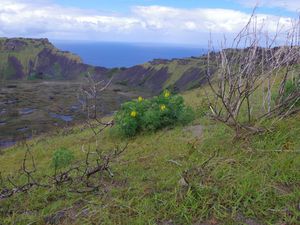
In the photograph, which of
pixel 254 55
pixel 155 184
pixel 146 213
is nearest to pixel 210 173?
pixel 155 184

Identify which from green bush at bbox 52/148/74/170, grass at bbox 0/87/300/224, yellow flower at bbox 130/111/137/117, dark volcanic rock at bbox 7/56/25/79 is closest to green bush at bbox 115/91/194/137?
yellow flower at bbox 130/111/137/117

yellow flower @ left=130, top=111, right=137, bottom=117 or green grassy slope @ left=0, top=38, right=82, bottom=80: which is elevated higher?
yellow flower @ left=130, top=111, right=137, bottom=117

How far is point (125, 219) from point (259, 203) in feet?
4.66

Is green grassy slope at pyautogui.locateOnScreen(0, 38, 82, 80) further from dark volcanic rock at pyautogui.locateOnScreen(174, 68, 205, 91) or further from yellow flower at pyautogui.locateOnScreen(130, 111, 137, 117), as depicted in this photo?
yellow flower at pyautogui.locateOnScreen(130, 111, 137, 117)

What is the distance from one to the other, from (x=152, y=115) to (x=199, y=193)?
533 centimetres

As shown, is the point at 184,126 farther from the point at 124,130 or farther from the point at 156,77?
the point at 156,77

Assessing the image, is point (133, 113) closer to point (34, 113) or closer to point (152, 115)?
point (152, 115)

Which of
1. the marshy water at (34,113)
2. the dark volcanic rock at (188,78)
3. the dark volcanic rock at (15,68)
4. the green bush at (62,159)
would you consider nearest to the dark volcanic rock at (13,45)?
the dark volcanic rock at (15,68)

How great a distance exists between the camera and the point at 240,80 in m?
5.21

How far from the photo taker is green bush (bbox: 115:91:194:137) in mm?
9172

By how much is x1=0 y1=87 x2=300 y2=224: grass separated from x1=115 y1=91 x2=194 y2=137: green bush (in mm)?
3507

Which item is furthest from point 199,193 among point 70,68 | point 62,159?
point 70,68

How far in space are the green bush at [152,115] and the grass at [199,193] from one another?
3.51 meters

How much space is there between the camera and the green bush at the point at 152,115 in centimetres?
917
